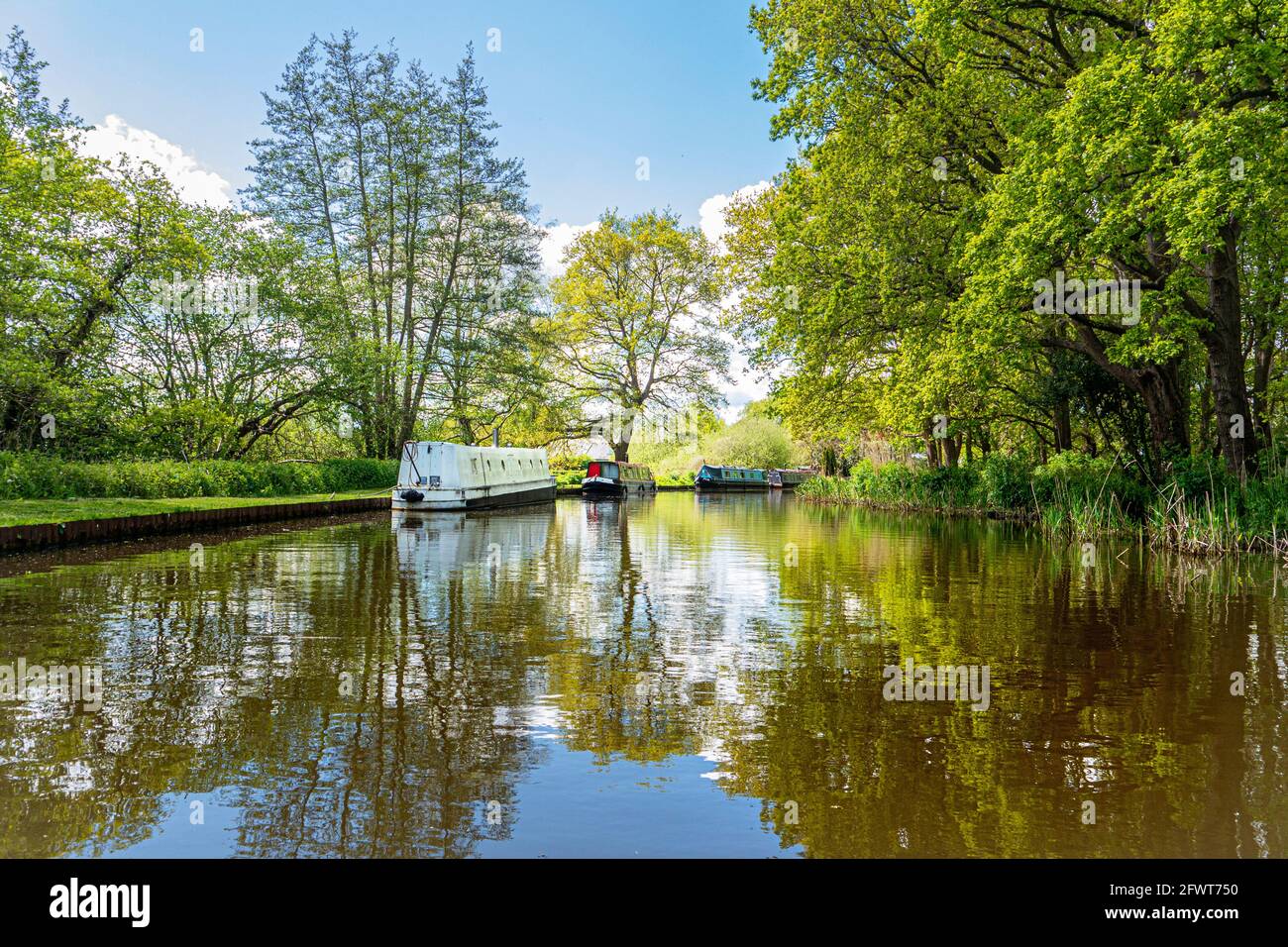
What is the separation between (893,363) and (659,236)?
104ft

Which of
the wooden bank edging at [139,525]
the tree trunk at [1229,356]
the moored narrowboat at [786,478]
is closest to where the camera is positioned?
the wooden bank edging at [139,525]

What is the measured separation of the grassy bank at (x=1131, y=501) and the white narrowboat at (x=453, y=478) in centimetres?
1694

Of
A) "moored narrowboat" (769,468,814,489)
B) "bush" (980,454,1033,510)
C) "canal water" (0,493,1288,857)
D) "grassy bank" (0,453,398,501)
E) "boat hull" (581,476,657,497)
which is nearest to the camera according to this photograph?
"canal water" (0,493,1288,857)

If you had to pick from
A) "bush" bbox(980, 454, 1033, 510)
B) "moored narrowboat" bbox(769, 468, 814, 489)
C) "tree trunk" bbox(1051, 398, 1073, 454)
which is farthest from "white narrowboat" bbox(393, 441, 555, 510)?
"moored narrowboat" bbox(769, 468, 814, 489)

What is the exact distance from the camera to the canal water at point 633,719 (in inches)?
156

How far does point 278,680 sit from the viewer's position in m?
6.54

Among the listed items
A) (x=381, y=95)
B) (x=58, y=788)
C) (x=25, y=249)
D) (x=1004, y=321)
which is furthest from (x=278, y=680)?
(x=381, y=95)

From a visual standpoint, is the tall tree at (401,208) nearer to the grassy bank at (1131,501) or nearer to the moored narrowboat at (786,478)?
the grassy bank at (1131,501)

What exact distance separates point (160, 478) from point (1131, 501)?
77.2ft

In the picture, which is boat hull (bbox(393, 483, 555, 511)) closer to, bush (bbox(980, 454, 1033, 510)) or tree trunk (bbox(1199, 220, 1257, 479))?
bush (bbox(980, 454, 1033, 510))

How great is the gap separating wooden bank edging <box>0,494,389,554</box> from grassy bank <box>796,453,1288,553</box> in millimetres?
19463

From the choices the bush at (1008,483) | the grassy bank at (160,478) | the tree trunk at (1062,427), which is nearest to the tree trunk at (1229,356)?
the tree trunk at (1062,427)

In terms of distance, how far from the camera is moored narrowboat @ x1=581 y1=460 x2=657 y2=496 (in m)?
46.5
